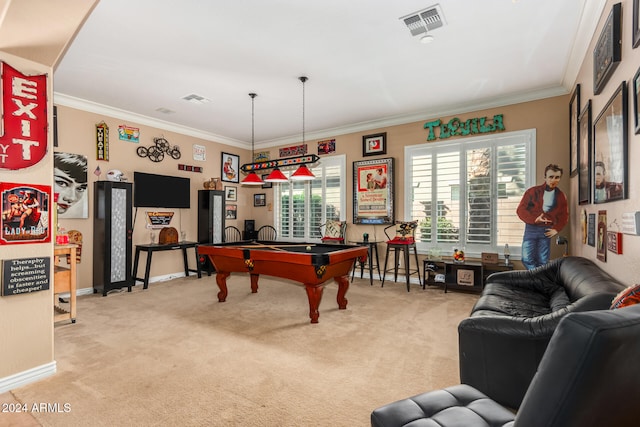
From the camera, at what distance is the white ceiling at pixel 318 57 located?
2.80m

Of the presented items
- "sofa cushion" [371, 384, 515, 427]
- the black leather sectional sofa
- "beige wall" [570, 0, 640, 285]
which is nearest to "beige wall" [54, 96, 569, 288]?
"beige wall" [570, 0, 640, 285]

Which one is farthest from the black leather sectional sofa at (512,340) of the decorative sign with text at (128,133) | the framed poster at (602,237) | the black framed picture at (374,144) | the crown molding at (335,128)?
the decorative sign with text at (128,133)

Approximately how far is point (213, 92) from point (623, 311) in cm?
476

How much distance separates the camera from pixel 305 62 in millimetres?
3705

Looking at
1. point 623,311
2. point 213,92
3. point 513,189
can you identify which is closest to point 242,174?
point 213,92

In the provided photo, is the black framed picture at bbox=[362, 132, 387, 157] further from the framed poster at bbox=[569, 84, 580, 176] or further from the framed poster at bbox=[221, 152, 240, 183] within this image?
the framed poster at bbox=[221, 152, 240, 183]

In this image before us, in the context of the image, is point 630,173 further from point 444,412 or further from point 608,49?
point 444,412

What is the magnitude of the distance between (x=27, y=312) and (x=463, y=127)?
5.57m

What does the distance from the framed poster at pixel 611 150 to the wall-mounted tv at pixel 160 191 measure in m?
5.93

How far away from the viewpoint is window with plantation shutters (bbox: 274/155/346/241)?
255 inches

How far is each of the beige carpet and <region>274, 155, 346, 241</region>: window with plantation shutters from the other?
2436mm

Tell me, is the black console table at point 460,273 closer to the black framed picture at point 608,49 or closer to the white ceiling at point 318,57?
the white ceiling at point 318,57

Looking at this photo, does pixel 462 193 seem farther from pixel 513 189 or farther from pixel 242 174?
pixel 242 174

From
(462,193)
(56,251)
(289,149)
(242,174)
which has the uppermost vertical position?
(289,149)
